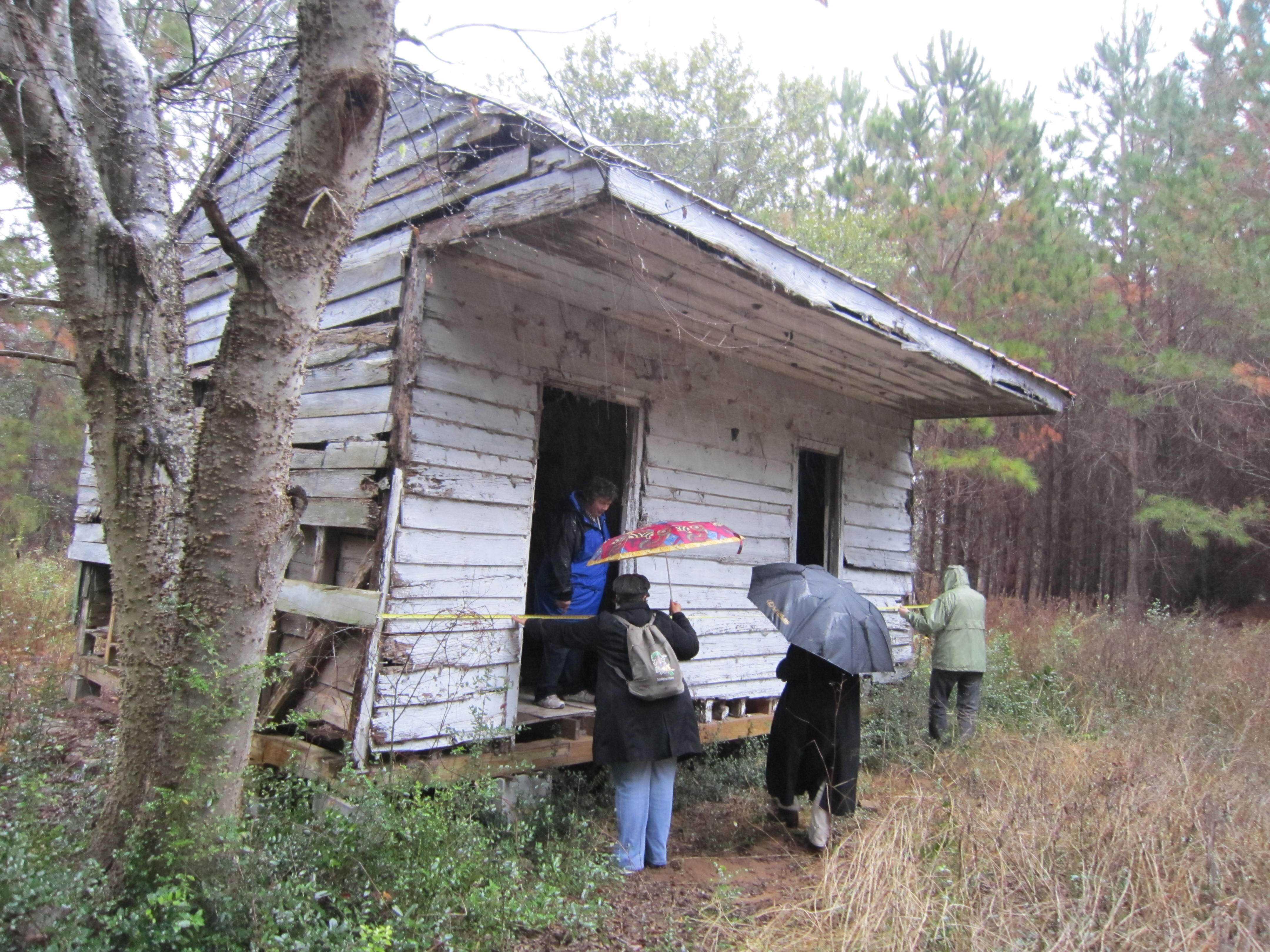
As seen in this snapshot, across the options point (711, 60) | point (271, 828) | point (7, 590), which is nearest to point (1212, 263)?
point (711, 60)

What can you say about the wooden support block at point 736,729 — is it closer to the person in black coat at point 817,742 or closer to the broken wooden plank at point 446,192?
the person in black coat at point 817,742

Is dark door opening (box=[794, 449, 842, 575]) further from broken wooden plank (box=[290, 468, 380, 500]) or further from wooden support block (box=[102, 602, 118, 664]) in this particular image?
wooden support block (box=[102, 602, 118, 664])

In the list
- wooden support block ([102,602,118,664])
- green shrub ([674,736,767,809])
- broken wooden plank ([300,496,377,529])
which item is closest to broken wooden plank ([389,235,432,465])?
broken wooden plank ([300,496,377,529])

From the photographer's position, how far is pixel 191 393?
3.36m

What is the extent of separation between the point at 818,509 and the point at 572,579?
399 centimetres

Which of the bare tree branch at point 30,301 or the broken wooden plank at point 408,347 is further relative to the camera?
the broken wooden plank at point 408,347

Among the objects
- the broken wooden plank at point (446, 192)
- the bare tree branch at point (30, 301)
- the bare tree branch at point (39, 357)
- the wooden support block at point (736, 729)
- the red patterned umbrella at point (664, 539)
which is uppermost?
the broken wooden plank at point (446, 192)

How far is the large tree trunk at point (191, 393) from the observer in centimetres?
301

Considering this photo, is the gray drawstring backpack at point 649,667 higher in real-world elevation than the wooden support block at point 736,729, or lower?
higher

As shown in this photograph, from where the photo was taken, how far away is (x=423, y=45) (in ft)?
11.5

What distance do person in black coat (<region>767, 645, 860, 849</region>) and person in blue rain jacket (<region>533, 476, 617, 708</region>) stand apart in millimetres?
1370

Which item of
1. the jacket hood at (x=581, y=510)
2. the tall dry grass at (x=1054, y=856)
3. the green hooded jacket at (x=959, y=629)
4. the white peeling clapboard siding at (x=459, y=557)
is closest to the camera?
the tall dry grass at (x=1054, y=856)

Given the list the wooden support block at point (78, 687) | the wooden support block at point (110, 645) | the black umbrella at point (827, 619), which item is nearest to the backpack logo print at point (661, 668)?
the black umbrella at point (827, 619)

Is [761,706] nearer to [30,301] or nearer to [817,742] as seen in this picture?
[817,742]
